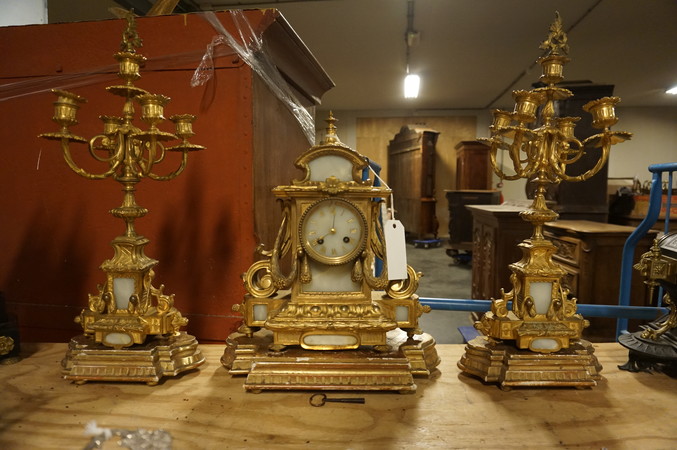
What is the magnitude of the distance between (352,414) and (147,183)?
104cm

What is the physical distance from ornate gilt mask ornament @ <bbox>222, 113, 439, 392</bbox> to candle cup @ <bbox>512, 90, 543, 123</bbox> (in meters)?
0.39

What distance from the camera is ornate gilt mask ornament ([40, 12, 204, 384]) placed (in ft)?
3.51

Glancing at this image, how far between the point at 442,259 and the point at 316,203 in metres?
5.44

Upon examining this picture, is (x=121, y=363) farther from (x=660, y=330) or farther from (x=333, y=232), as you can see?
(x=660, y=330)

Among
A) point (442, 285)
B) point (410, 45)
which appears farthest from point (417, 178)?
point (410, 45)

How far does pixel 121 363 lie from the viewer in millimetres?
1096

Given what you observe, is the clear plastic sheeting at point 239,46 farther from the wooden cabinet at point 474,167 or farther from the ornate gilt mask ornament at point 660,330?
the wooden cabinet at point 474,167

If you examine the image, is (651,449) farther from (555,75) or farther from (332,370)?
(555,75)

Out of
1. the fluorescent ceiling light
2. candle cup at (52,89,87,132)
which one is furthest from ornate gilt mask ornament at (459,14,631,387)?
the fluorescent ceiling light

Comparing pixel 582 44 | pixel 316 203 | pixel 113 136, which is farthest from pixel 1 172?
pixel 582 44

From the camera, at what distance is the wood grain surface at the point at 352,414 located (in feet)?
2.82

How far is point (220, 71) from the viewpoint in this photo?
1386 mm

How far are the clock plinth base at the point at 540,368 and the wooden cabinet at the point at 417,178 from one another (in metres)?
5.79

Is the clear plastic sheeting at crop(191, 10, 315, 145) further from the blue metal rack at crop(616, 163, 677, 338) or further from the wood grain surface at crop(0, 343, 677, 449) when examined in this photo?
the blue metal rack at crop(616, 163, 677, 338)
